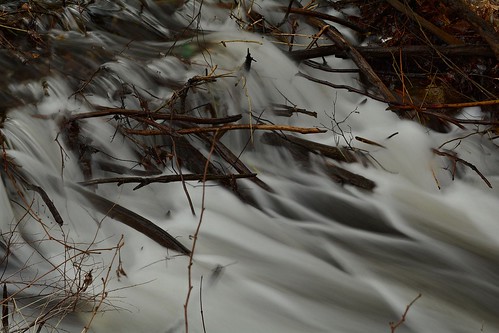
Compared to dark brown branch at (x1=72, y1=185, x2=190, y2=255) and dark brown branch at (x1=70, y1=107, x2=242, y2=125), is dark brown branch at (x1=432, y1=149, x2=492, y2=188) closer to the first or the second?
dark brown branch at (x1=70, y1=107, x2=242, y2=125)

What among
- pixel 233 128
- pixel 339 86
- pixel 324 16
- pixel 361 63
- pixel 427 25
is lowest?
pixel 233 128

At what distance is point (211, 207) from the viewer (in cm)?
379

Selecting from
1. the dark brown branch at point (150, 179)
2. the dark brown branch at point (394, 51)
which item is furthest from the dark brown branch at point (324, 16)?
the dark brown branch at point (150, 179)

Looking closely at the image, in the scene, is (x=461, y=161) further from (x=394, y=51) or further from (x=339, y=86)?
(x=394, y=51)

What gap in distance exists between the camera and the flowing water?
3100 millimetres

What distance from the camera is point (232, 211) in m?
3.78

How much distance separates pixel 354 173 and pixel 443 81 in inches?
52.7

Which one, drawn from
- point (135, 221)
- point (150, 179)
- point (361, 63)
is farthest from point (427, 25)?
point (135, 221)

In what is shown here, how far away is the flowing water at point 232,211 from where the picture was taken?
3100mm

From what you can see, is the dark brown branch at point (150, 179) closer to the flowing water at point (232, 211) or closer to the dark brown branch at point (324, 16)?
the flowing water at point (232, 211)

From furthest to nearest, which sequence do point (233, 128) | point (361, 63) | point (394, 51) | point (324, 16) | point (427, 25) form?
point (324, 16) < point (427, 25) < point (394, 51) < point (361, 63) < point (233, 128)

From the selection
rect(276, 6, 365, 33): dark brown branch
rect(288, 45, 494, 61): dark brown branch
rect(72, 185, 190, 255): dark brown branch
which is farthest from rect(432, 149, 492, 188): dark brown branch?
rect(72, 185, 190, 255): dark brown branch

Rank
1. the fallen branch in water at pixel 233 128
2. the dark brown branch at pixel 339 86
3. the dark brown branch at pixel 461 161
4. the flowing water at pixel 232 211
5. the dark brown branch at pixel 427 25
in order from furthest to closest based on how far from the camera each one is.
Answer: the dark brown branch at pixel 427 25, the dark brown branch at pixel 339 86, the dark brown branch at pixel 461 161, the fallen branch in water at pixel 233 128, the flowing water at pixel 232 211

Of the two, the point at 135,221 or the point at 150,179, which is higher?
the point at 150,179
